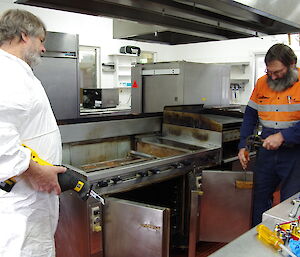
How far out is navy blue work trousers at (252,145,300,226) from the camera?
6.45 ft

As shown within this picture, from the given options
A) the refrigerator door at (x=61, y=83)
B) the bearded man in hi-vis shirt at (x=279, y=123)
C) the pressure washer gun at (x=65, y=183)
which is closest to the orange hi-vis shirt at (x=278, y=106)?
the bearded man in hi-vis shirt at (x=279, y=123)

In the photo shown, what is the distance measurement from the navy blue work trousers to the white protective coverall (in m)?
1.33

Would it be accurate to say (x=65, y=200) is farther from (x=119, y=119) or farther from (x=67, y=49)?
(x=67, y=49)

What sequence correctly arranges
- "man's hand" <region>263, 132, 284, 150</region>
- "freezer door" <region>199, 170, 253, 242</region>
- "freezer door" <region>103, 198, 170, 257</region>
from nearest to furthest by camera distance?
"freezer door" <region>103, 198, 170, 257</region> < "man's hand" <region>263, 132, 284, 150</region> < "freezer door" <region>199, 170, 253, 242</region>

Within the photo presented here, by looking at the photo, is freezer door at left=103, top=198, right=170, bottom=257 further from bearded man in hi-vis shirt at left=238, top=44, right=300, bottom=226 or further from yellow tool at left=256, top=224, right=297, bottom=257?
bearded man in hi-vis shirt at left=238, top=44, right=300, bottom=226

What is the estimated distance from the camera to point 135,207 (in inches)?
63.5

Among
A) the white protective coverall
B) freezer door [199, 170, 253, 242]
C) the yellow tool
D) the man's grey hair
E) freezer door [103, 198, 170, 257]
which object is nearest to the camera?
the yellow tool

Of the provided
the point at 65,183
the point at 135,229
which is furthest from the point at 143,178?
the point at 65,183

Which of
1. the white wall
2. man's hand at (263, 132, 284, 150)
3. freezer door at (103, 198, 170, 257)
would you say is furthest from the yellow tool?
the white wall

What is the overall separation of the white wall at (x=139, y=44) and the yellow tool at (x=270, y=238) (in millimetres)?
4350

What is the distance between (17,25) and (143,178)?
3.44 ft

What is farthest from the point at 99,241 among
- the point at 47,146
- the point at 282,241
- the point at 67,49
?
the point at 67,49

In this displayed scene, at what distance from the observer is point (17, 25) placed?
4.09 feet

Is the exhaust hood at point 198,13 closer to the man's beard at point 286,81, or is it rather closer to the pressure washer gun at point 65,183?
the man's beard at point 286,81
